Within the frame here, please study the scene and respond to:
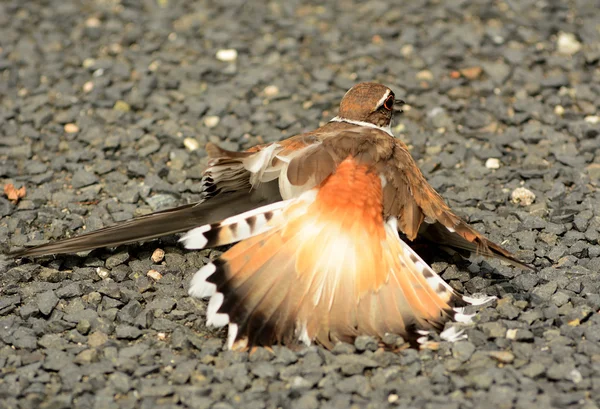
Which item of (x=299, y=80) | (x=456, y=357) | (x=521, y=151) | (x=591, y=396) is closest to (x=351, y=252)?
(x=456, y=357)

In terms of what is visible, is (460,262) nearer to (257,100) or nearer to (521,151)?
(521,151)

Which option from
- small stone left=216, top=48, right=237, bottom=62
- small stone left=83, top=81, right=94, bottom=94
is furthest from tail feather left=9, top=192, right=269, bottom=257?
small stone left=216, top=48, right=237, bottom=62

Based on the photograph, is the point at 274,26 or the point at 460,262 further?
the point at 274,26

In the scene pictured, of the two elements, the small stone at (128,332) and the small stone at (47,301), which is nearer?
the small stone at (128,332)

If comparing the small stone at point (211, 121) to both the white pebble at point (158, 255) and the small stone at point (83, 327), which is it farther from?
the small stone at point (83, 327)

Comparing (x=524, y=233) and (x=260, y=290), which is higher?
(x=260, y=290)

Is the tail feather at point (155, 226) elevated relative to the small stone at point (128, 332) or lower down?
elevated

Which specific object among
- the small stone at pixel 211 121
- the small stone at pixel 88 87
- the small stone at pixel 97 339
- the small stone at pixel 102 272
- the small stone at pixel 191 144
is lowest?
the small stone at pixel 102 272

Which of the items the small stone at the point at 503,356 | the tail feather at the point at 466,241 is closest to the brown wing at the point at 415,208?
the tail feather at the point at 466,241
